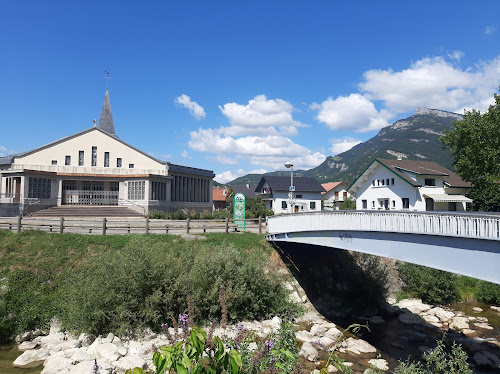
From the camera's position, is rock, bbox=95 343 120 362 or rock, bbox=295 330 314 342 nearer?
rock, bbox=95 343 120 362

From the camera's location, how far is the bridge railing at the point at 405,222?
9.41m

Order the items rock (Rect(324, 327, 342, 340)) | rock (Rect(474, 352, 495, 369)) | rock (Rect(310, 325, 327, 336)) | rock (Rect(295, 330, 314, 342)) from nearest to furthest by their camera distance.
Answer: rock (Rect(474, 352, 495, 369)) < rock (Rect(295, 330, 314, 342)) < rock (Rect(324, 327, 342, 340)) < rock (Rect(310, 325, 327, 336))

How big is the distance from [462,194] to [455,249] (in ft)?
109

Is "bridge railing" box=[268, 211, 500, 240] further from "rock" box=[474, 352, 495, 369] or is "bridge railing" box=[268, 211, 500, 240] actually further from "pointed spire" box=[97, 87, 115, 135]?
"pointed spire" box=[97, 87, 115, 135]

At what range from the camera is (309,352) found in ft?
46.5

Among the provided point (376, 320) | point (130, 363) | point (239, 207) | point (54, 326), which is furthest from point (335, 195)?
point (130, 363)

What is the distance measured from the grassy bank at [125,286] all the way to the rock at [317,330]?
5.27 feet

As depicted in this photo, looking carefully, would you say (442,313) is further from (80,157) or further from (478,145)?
(80,157)

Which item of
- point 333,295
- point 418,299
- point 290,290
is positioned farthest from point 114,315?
point 418,299

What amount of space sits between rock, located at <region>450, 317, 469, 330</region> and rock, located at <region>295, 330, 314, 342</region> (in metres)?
8.26

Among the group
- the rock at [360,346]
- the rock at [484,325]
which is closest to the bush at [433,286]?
the rock at [484,325]

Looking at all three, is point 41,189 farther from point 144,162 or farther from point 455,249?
point 455,249

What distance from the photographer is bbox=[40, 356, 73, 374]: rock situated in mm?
12180

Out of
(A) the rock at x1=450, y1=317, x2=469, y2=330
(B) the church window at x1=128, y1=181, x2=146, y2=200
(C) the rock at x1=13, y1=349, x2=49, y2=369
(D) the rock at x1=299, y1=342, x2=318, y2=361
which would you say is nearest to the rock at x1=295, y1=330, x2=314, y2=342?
(D) the rock at x1=299, y1=342, x2=318, y2=361
